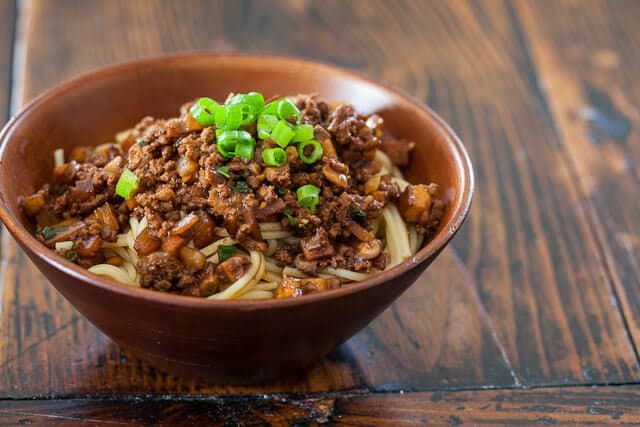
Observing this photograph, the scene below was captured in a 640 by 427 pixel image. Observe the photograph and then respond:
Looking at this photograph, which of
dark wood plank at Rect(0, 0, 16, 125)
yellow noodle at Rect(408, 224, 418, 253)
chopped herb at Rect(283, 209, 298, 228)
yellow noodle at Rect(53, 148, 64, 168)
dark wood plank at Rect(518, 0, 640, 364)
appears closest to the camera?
chopped herb at Rect(283, 209, 298, 228)

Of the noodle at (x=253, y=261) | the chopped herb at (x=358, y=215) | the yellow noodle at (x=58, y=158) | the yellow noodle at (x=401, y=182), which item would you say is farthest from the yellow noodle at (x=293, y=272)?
the yellow noodle at (x=58, y=158)

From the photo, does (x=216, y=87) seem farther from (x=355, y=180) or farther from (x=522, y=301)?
(x=522, y=301)

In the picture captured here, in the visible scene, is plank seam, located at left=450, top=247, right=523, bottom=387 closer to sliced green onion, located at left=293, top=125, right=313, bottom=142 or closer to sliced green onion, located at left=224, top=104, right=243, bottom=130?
sliced green onion, located at left=293, top=125, right=313, bottom=142

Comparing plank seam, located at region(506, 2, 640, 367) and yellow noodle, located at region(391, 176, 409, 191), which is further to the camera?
plank seam, located at region(506, 2, 640, 367)

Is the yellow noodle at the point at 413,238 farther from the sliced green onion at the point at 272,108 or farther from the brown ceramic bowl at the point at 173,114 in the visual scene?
the sliced green onion at the point at 272,108

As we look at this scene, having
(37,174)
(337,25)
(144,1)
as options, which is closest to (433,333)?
(37,174)

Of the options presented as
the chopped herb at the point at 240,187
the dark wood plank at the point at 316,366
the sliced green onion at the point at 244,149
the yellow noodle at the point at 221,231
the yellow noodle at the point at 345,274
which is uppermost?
the sliced green onion at the point at 244,149

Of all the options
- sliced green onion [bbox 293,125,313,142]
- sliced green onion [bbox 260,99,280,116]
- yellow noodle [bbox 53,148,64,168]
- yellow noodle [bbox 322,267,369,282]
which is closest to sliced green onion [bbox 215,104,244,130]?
sliced green onion [bbox 260,99,280,116]
